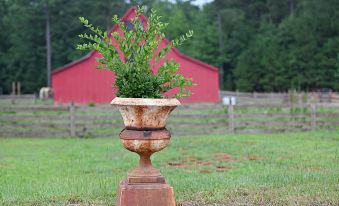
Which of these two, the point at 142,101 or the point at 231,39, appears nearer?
the point at 142,101

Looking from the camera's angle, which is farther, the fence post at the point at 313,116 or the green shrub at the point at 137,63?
the fence post at the point at 313,116

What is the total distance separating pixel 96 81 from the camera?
3391 centimetres

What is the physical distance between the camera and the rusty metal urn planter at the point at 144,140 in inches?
226

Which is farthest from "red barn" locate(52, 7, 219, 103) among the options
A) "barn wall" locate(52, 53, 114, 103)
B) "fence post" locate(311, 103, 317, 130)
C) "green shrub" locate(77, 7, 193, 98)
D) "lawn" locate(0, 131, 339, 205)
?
"green shrub" locate(77, 7, 193, 98)

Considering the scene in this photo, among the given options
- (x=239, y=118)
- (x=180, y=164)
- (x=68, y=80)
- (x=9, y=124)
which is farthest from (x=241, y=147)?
(x=68, y=80)

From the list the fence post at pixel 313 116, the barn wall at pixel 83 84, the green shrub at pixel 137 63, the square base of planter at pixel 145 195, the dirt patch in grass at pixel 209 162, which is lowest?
the dirt patch in grass at pixel 209 162

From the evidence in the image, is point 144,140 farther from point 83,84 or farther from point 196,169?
point 83,84

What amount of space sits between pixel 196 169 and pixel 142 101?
185 inches

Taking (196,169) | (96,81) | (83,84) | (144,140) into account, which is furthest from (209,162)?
(83,84)

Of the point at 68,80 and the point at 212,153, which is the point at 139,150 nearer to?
the point at 212,153

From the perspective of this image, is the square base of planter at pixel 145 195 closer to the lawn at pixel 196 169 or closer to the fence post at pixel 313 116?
the lawn at pixel 196 169

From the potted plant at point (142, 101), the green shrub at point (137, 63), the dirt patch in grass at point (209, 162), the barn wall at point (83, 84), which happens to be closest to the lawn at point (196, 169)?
the dirt patch in grass at point (209, 162)

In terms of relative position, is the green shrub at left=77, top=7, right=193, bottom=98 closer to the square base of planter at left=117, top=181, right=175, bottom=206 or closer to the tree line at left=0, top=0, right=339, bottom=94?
the square base of planter at left=117, top=181, right=175, bottom=206

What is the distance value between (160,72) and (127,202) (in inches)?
59.5
